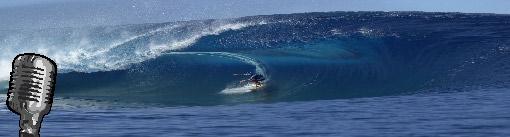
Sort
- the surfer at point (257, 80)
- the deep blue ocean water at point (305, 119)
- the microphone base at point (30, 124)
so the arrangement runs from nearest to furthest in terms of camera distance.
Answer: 1. the microphone base at point (30, 124)
2. the deep blue ocean water at point (305, 119)
3. the surfer at point (257, 80)

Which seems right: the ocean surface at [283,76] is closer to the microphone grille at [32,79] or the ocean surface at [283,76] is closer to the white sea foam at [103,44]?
the white sea foam at [103,44]

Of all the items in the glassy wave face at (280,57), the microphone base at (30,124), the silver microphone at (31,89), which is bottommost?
the glassy wave face at (280,57)

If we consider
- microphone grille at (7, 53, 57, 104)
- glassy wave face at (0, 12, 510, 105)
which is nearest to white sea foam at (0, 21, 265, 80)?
glassy wave face at (0, 12, 510, 105)

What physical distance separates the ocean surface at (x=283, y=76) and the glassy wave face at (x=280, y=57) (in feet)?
0.17

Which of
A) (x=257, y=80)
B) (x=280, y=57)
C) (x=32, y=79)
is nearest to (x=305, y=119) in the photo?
(x=257, y=80)

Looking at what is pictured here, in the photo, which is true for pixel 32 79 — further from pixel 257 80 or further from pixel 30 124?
pixel 257 80

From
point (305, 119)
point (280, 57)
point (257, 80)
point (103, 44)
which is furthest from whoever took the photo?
point (103, 44)

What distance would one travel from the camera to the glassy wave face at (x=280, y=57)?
65.1ft

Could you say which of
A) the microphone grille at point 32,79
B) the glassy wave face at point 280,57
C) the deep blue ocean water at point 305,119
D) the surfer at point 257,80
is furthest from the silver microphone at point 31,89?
the surfer at point 257,80

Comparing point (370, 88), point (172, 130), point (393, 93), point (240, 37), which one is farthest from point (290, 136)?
point (240, 37)

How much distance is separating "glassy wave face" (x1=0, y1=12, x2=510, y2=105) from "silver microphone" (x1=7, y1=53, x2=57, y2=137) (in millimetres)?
15359

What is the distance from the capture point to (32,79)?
1413 mm

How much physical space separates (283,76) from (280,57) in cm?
354

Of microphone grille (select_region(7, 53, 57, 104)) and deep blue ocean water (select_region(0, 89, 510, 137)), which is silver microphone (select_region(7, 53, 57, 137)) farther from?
deep blue ocean water (select_region(0, 89, 510, 137))
